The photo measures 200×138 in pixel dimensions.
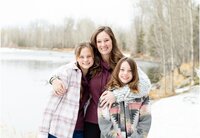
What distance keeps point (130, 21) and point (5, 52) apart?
116 cm

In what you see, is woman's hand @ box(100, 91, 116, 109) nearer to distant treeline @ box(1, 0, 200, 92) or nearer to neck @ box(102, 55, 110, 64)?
neck @ box(102, 55, 110, 64)

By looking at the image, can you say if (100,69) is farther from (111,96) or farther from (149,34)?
(149,34)

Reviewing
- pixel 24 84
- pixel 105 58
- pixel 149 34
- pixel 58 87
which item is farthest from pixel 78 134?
pixel 149 34

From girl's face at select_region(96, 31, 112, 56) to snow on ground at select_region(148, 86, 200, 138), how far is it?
1489mm

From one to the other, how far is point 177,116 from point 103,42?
1.84 meters

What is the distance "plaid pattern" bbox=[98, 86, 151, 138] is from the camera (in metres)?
1.39

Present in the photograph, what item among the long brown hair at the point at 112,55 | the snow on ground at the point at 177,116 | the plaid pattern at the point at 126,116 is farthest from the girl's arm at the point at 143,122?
the snow on ground at the point at 177,116

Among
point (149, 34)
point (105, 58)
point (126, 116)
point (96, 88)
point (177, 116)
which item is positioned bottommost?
point (177, 116)

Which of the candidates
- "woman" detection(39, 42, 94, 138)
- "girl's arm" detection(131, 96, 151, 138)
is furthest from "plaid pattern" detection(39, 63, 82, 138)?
"girl's arm" detection(131, 96, 151, 138)

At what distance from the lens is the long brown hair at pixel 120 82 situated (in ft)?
4.60

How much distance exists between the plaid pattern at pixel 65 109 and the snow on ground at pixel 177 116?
1437mm

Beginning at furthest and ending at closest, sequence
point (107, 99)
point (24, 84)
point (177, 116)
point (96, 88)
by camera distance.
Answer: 1. point (177, 116)
2. point (24, 84)
3. point (96, 88)
4. point (107, 99)

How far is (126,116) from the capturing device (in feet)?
4.58

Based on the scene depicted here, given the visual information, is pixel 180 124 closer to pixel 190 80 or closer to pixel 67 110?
pixel 190 80
